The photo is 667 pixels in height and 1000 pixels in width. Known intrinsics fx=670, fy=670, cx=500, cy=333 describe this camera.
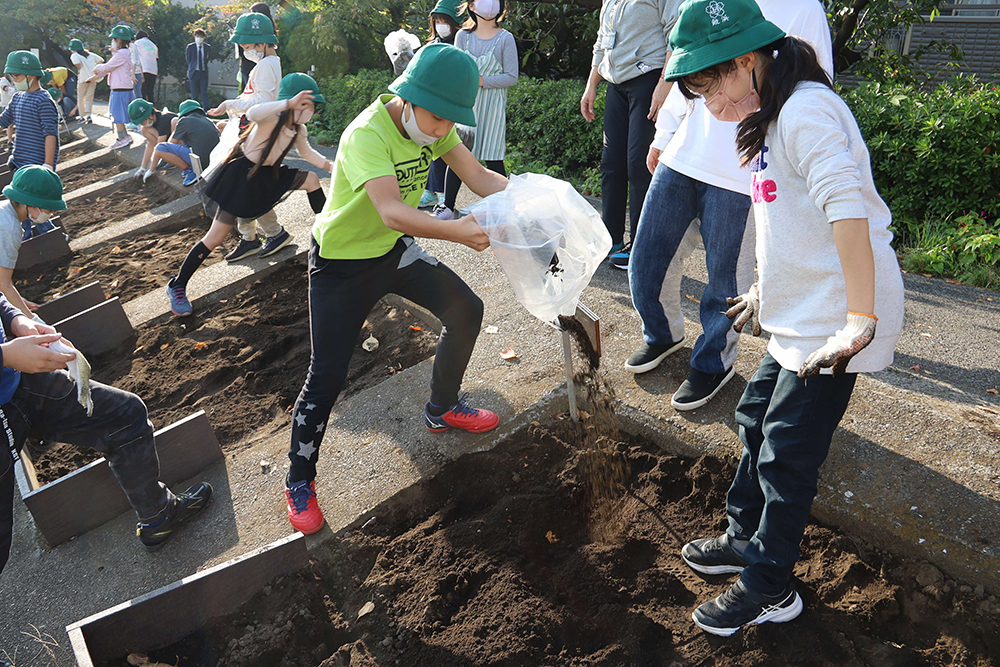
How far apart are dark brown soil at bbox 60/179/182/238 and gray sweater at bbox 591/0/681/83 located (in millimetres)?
6998

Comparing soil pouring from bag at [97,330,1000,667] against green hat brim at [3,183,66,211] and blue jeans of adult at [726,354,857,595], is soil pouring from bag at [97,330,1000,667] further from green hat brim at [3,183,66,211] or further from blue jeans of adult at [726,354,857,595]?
green hat brim at [3,183,66,211]

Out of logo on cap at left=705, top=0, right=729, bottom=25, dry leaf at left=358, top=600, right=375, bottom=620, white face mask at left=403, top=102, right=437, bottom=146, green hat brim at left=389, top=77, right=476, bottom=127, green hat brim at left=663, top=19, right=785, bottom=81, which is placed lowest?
dry leaf at left=358, top=600, right=375, bottom=620

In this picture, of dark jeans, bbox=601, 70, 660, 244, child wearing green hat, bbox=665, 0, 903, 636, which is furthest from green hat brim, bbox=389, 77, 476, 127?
dark jeans, bbox=601, 70, 660, 244

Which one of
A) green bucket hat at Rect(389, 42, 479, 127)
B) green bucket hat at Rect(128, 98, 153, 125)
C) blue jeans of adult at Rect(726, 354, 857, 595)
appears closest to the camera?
blue jeans of adult at Rect(726, 354, 857, 595)

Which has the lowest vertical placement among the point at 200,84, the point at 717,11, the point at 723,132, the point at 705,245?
the point at 200,84

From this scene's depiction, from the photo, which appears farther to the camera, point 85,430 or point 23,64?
point 23,64

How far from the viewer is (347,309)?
2.77 m

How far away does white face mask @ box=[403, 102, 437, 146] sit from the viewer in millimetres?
2539

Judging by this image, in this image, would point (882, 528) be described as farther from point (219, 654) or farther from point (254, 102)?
point (254, 102)

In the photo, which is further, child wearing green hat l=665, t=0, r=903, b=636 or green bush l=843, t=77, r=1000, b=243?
green bush l=843, t=77, r=1000, b=243

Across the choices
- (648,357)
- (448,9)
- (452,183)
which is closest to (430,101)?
(648,357)

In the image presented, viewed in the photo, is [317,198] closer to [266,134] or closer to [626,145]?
[266,134]

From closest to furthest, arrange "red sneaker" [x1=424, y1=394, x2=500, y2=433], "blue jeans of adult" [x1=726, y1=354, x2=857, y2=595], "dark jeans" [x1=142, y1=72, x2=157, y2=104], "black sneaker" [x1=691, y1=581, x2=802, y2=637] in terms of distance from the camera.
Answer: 1. "blue jeans of adult" [x1=726, y1=354, x2=857, y2=595]
2. "black sneaker" [x1=691, y1=581, x2=802, y2=637]
3. "red sneaker" [x1=424, y1=394, x2=500, y2=433]
4. "dark jeans" [x1=142, y1=72, x2=157, y2=104]

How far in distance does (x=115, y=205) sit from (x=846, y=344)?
1017 centimetres
